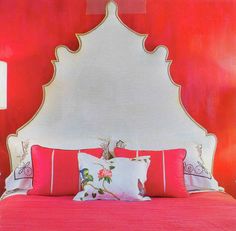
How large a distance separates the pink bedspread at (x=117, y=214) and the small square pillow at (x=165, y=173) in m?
0.08

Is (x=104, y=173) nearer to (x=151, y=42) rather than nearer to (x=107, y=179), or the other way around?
(x=107, y=179)

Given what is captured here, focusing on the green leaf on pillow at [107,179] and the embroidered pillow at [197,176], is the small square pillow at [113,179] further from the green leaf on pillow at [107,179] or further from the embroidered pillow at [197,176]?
the embroidered pillow at [197,176]

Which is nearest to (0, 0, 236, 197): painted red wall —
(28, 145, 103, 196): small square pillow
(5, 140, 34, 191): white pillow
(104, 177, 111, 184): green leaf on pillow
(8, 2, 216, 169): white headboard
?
(8, 2, 216, 169): white headboard

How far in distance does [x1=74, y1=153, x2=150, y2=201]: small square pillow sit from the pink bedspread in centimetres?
8

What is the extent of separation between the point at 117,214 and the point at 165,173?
2.13 ft

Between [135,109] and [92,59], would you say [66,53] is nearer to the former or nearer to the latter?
[92,59]

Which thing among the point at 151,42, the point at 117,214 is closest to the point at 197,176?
the point at 117,214

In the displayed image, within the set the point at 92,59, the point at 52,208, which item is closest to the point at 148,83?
the point at 92,59

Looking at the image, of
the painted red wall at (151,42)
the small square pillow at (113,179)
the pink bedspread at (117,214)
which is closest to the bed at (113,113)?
the painted red wall at (151,42)

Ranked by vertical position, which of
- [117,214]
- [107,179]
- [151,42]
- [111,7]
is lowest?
[117,214]

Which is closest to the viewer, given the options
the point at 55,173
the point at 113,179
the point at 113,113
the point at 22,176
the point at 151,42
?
the point at 113,179

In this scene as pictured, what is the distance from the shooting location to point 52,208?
2.21m

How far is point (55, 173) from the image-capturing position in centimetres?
261

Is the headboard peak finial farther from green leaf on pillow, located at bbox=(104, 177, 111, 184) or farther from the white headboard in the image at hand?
green leaf on pillow, located at bbox=(104, 177, 111, 184)
